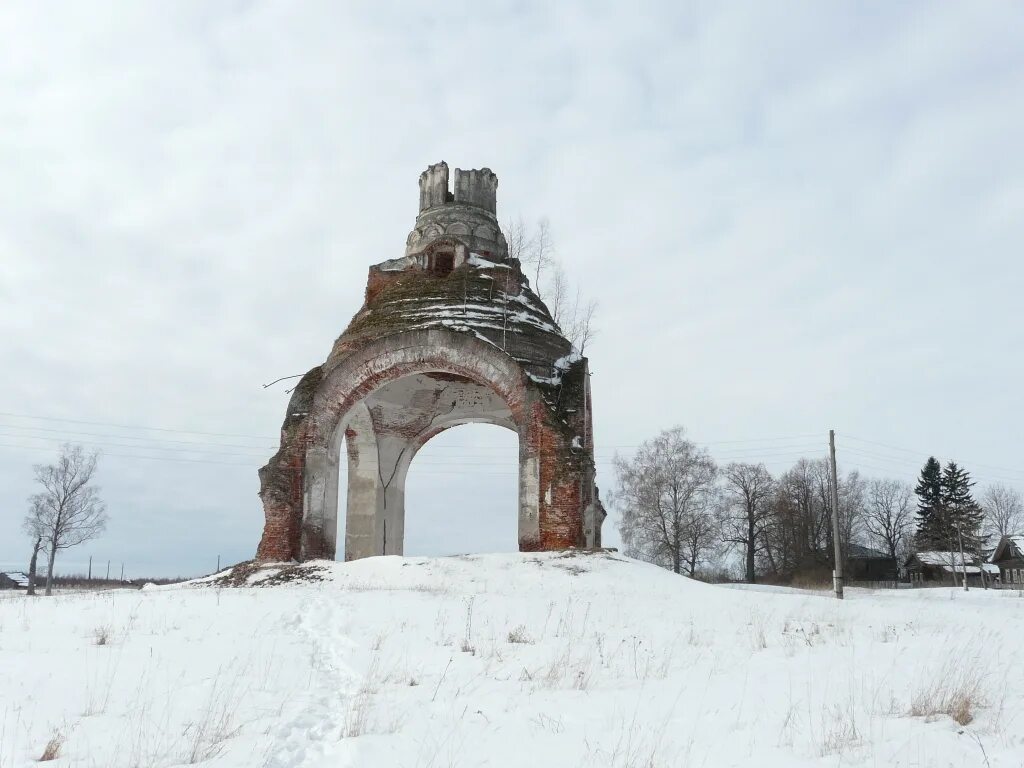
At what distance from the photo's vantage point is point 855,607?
10.0 meters

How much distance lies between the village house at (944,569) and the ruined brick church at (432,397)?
1279 inches

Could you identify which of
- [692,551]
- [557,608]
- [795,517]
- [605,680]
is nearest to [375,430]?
[557,608]

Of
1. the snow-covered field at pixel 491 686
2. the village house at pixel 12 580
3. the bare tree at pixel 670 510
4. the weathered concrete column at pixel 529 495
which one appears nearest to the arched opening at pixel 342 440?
the weathered concrete column at pixel 529 495

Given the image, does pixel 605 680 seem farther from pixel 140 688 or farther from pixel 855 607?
pixel 855 607

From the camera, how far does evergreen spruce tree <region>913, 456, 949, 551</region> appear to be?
41.4m

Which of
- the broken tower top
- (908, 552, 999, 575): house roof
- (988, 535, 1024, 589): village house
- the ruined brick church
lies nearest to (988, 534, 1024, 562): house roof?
(988, 535, 1024, 589): village house

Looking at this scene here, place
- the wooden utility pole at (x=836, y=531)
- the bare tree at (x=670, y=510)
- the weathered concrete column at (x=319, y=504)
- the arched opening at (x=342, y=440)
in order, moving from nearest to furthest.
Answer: the arched opening at (x=342, y=440)
the weathered concrete column at (x=319, y=504)
the wooden utility pole at (x=836, y=531)
the bare tree at (x=670, y=510)

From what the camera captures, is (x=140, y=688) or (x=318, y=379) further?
(x=318, y=379)

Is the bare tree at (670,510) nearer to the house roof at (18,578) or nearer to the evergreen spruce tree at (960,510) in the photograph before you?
the evergreen spruce tree at (960,510)

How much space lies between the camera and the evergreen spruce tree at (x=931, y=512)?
41.4 metres

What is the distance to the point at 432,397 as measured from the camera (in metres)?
19.9

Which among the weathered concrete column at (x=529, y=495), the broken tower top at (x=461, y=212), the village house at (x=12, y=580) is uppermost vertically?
A: the broken tower top at (x=461, y=212)

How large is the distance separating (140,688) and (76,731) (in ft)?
2.61

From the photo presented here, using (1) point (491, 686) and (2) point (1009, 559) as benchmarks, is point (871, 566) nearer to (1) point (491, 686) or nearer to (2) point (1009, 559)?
(2) point (1009, 559)
